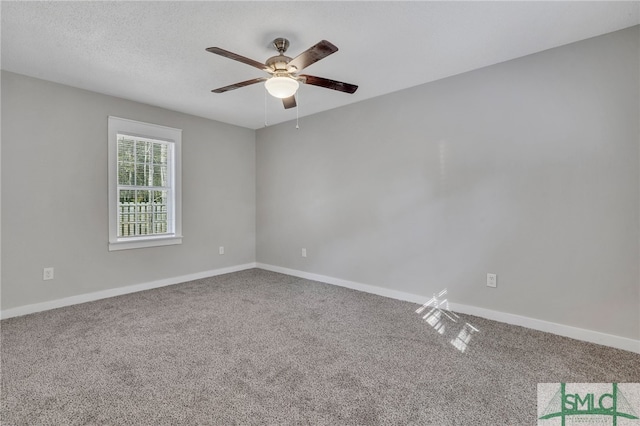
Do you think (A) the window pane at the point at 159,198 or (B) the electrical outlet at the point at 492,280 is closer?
(B) the electrical outlet at the point at 492,280

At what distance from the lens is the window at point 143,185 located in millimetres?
3600

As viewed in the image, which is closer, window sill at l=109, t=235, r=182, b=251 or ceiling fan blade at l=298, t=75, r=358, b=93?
ceiling fan blade at l=298, t=75, r=358, b=93

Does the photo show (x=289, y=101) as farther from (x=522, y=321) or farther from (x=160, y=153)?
(x=522, y=321)

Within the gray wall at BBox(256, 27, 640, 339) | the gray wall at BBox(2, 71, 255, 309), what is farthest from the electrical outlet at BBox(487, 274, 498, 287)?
the gray wall at BBox(2, 71, 255, 309)

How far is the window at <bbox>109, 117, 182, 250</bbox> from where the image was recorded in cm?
360

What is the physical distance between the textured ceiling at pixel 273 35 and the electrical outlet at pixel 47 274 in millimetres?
1962

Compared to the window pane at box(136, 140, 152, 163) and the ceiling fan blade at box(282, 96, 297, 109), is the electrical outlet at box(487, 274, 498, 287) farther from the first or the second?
the window pane at box(136, 140, 152, 163)

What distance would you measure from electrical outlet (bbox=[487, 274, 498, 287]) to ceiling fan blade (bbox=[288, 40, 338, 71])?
2.42 m

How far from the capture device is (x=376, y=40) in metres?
2.37

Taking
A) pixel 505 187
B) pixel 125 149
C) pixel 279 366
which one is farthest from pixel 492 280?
pixel 125 149

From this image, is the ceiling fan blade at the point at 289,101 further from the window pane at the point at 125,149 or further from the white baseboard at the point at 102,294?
the white baseboard at the point at 102,294

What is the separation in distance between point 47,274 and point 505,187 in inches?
182

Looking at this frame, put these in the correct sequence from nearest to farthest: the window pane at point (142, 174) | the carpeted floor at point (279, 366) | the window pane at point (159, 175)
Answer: the carpeted floor at point (279, 366) → the window pane at point (142, 174) → the window pane at point (159, 175)

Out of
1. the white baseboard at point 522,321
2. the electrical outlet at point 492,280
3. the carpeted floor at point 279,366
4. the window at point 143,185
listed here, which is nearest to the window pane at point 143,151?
the window at point 143,185
